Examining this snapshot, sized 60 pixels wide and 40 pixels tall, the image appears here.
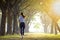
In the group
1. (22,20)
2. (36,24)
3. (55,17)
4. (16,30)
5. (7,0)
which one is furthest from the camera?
(36,24)

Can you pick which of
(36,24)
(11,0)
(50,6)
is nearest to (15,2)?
(11,0)

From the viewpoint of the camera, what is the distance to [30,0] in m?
34.4

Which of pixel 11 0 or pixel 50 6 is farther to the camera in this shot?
pixel 50 6

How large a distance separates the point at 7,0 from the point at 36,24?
49805mm

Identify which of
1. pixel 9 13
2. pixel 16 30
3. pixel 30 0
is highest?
pixel 30 0

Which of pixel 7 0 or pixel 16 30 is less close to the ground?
pixel 7 0

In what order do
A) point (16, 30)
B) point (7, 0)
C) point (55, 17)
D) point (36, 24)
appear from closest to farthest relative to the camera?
point (7, 0)
point (16, 30)
point (55, 17)
point (36, 24)

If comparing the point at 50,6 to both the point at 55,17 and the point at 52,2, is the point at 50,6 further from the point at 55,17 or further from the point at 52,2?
the point at 55,17

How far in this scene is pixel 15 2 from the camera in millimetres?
28906

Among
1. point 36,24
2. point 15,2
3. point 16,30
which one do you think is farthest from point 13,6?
point 36,24

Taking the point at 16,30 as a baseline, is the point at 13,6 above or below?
above

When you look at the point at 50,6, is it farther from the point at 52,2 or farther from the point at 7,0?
the point at 7,0

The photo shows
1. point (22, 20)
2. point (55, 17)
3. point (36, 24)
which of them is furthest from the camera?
point (36, 24)

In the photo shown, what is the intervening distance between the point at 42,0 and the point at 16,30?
404 inches
